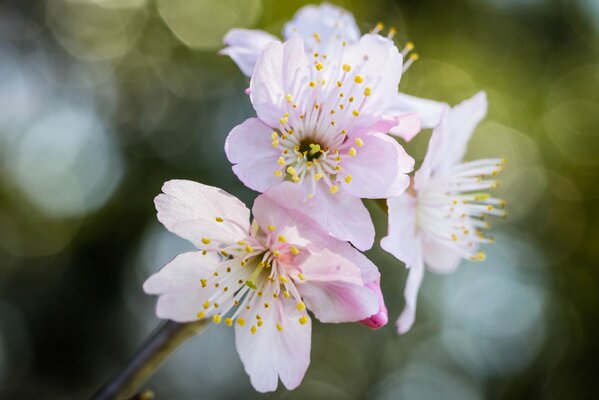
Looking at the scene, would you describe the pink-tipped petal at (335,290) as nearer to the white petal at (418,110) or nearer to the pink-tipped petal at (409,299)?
the pink-tipped petal at (409,299)

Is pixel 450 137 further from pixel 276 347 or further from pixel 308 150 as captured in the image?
pixel 276 347

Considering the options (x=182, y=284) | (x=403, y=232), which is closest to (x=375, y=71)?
(x=403, y=232)

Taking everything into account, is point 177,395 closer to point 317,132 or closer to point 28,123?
point 28,123

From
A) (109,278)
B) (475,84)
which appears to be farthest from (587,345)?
(109,278)

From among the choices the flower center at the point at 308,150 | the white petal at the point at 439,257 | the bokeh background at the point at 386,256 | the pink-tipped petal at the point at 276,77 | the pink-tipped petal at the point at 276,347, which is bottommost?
the bokeh background at the point at 386,256

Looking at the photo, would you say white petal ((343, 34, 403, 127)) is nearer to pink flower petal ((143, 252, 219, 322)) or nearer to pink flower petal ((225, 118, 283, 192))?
pink flower petal ((225, 118, 283, 192))

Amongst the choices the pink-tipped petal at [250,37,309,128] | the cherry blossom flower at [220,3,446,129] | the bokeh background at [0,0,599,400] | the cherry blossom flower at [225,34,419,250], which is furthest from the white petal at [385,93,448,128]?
the bokeh background at [0,0,599,400]

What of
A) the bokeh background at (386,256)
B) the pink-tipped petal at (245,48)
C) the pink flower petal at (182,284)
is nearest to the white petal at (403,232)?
the pink flower petal at (182,284)
